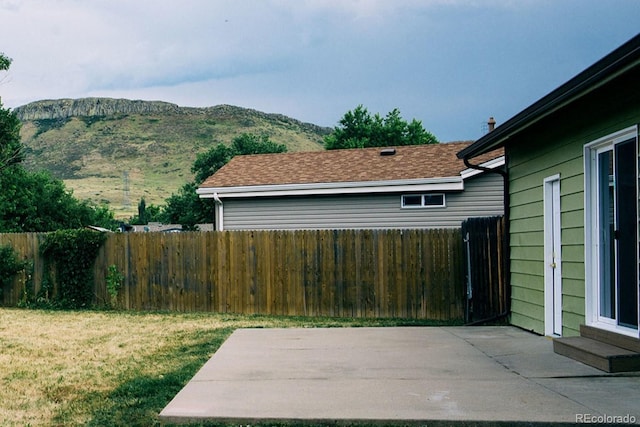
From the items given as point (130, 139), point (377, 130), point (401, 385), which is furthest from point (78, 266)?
point (130, 139)

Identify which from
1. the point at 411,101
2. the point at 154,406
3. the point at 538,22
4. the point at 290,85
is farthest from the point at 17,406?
the point at 290,85

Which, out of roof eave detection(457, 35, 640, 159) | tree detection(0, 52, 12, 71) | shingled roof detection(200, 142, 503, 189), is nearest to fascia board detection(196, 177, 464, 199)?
shingled roof detection(200, 142, 503, 189)

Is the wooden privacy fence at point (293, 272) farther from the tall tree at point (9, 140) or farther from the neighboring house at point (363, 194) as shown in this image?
the tall tree at point (9, 140)

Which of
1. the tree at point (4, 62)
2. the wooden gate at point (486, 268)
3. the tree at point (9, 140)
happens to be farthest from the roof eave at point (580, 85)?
the tree at point (9, 140)

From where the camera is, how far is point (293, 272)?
12.6 metres

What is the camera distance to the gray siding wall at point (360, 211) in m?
14.6

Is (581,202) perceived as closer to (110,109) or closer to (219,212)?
(219,212)

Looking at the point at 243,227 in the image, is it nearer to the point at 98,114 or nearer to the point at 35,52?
the point at 35,52

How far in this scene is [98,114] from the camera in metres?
98.6

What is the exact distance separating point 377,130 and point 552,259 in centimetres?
2811

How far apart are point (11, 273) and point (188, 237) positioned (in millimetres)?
4133

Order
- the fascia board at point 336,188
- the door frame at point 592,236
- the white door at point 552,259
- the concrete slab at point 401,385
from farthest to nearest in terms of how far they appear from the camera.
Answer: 1. the fascia board at point 336,188
2. the white door at point 552,259
3. the door frame at point 592,236
4. the concrete slab at point 401,385

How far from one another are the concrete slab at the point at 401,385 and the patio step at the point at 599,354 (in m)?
0.10

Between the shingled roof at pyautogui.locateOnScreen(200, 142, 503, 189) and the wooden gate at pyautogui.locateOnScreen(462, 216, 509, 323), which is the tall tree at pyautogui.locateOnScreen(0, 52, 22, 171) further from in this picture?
the wooden gate at pyautogui.locateOnScreen(462, 216, 509, 323)
